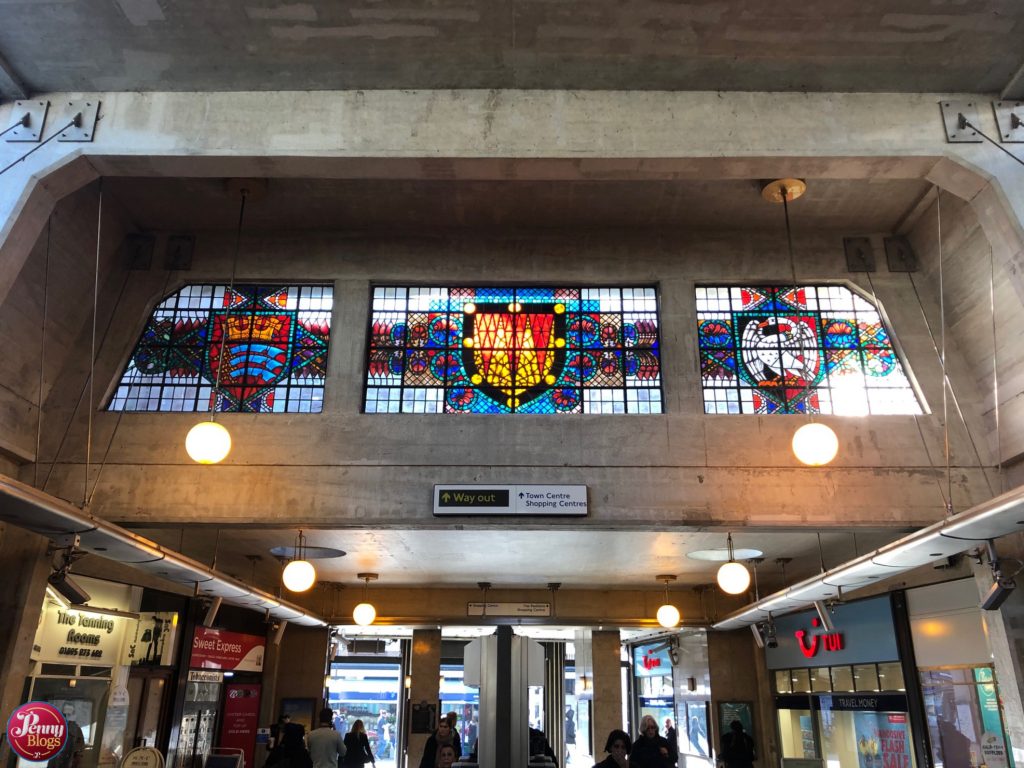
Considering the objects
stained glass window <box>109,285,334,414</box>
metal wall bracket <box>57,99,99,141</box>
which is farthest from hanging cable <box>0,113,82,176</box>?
stained glass window <box>109,285,334,414</box>

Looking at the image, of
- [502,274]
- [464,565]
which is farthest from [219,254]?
[464,565]

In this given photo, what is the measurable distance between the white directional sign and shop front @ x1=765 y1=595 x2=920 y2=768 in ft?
13.2

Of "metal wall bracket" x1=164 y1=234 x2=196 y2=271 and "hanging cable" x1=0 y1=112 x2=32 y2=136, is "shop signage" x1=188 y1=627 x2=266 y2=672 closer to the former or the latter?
"metal wall bracket" x1=164 y1=234 x2=196 y2=271

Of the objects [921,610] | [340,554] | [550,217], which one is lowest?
[921,610]

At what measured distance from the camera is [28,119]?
6223mm

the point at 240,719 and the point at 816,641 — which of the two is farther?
the point at 240,719

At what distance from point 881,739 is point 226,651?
1027cm

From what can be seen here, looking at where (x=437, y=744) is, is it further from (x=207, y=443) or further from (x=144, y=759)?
(x=207, y=443)

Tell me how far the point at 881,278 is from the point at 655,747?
5.73 m

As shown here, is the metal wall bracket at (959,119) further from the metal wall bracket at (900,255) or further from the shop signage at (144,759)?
the shop signage at (144,759)

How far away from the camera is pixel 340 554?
10.7 m

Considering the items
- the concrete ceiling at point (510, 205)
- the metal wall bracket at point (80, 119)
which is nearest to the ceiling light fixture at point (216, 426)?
the concrete ceiling at point (510, 205)

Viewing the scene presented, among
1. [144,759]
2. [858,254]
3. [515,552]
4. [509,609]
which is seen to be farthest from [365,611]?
[858,254]

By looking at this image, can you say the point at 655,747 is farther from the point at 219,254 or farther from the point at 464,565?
the point at 219,254
